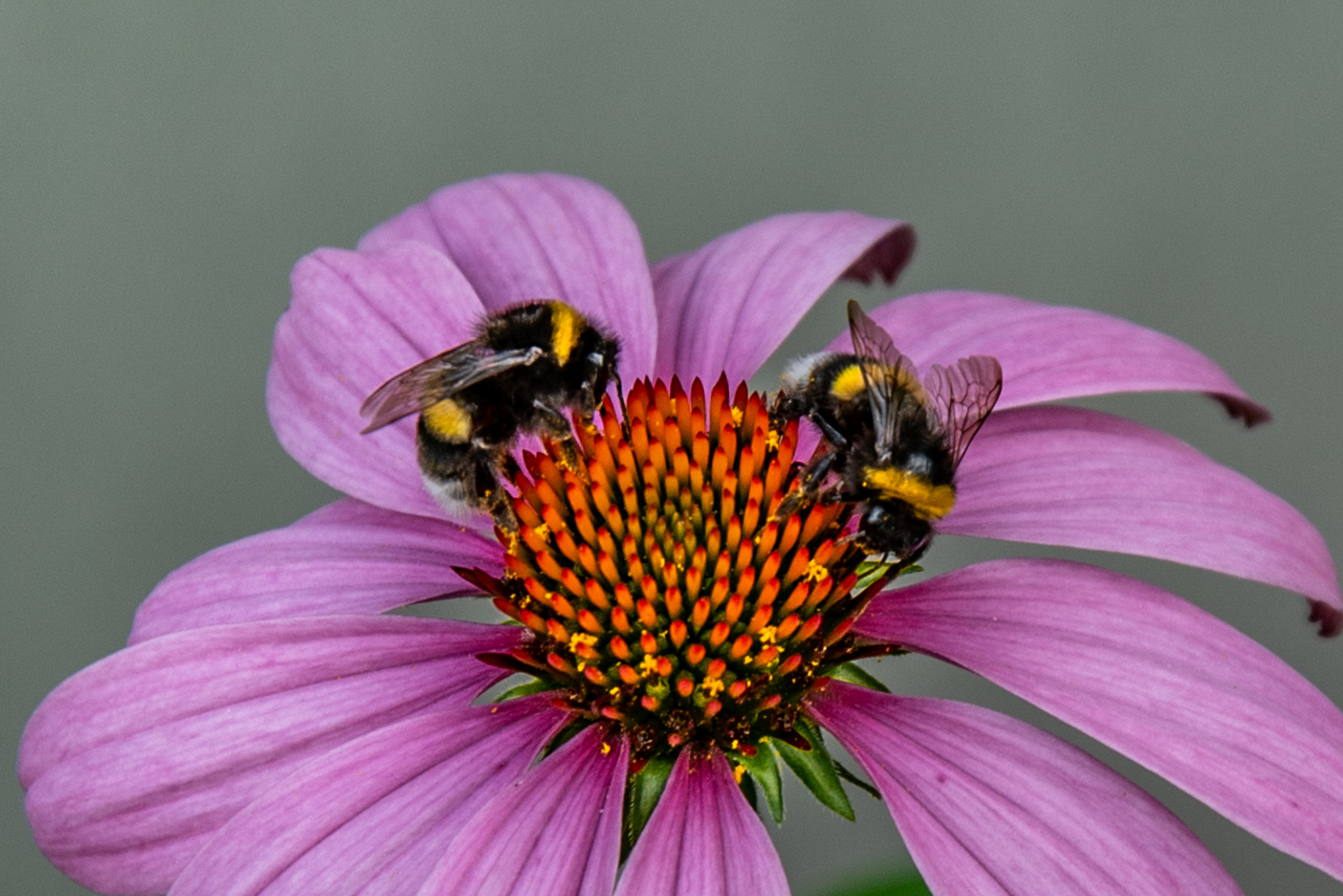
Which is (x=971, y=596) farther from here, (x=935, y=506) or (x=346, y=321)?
(x=346, y=321)

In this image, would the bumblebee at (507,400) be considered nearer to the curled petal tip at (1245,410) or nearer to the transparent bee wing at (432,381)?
the transparent bee wing at (432,381)

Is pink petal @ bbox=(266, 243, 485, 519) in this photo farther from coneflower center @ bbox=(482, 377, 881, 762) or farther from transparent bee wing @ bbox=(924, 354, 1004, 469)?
transparent bee wing @ bbox=(924, 354, 1004, 469)

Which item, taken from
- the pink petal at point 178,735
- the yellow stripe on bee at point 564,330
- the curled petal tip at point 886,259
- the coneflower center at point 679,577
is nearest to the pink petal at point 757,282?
the curled petal tip at point 886,259

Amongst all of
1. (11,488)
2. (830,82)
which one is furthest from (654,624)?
(11,488)

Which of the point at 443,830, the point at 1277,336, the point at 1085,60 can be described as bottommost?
the point at 1277,336

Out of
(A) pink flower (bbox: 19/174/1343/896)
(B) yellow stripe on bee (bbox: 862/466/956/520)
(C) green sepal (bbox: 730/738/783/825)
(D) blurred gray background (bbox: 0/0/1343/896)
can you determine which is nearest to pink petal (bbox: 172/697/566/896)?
(A) pink flower (bbox: 19/174/1343/896)

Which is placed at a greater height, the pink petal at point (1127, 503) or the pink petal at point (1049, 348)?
the pink petal at point (1049, 348)

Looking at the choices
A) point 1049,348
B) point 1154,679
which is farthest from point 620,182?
point 1154,679
